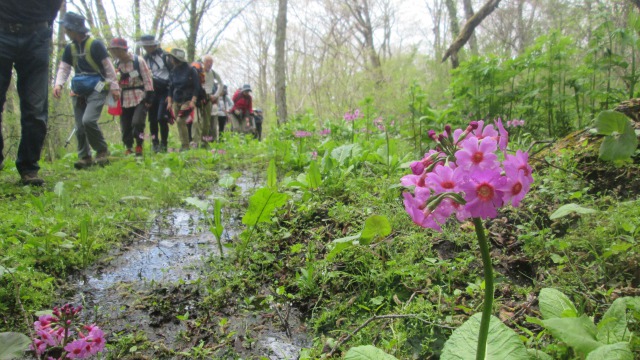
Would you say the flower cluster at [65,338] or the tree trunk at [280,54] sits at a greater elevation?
the tree trunk at [280,54]

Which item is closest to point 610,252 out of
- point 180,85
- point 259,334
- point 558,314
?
point 558,314

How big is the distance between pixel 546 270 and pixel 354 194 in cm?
140

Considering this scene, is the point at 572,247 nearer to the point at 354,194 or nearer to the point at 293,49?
the point at 354,194

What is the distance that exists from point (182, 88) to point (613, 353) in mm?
7072

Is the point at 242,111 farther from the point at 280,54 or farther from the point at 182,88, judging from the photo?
the point at 182,88

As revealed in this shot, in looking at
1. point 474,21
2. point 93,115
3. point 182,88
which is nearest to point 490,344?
point 474,21

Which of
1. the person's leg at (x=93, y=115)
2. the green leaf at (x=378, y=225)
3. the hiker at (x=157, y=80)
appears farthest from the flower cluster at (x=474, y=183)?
the hiker at (x=157, y=80)

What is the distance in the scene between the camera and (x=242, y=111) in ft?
39.0

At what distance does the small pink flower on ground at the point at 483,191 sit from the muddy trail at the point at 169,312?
1039 millimetres

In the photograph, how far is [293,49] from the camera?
2084cm

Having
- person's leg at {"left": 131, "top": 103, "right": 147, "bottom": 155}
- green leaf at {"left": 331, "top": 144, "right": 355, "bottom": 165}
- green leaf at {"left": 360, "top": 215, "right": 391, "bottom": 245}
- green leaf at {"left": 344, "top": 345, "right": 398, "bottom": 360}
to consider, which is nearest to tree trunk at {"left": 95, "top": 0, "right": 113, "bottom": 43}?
person's leg at {"left": 131, "top": 103, "right": 147, "bottom": 155}

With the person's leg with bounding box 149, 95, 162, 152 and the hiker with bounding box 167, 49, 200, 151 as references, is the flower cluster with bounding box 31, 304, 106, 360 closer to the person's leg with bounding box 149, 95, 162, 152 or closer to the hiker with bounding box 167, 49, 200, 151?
the hiker with bounding box 167, 49, 200, 151

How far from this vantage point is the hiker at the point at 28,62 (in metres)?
3.60

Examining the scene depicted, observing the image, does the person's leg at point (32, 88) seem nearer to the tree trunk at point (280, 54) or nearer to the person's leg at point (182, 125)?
the person's leg at point (182, 125)
